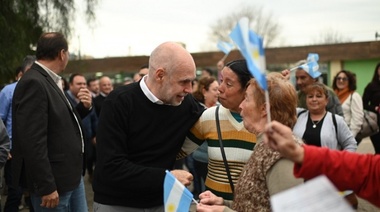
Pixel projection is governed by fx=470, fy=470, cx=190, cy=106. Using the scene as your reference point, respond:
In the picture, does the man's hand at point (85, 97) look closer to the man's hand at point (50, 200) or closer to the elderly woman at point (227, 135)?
the man's hand at point (50, 200)

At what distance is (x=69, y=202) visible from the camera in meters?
3.80

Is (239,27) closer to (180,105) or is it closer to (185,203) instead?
(185,203)

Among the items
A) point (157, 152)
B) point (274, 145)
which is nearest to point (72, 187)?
point (157, 152)

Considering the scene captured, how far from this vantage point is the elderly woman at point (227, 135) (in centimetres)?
288

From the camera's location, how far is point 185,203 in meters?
2.36

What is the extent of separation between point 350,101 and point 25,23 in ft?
24.3

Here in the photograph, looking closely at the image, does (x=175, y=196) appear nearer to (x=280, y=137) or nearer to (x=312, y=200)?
(x=280, y=137)

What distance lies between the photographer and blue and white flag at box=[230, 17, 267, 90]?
1.47 meters

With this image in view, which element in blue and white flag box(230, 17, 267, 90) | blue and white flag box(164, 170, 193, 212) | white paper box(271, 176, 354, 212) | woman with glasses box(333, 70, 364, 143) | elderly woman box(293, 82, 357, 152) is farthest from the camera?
woman with glasses box(333, 70, 364, 143)

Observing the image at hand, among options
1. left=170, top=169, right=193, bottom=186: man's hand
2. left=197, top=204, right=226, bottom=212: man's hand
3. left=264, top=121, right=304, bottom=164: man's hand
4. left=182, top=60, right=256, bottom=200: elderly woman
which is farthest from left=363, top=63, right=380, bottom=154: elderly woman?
left=264, top=121, right=304, bottom=164: man's hand

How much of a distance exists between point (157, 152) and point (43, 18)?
9.53 metres

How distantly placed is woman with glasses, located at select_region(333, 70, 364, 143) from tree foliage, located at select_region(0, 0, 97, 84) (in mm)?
6513

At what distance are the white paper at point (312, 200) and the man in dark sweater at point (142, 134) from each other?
4.66ft

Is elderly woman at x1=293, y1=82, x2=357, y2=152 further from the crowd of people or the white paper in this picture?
the white paper
